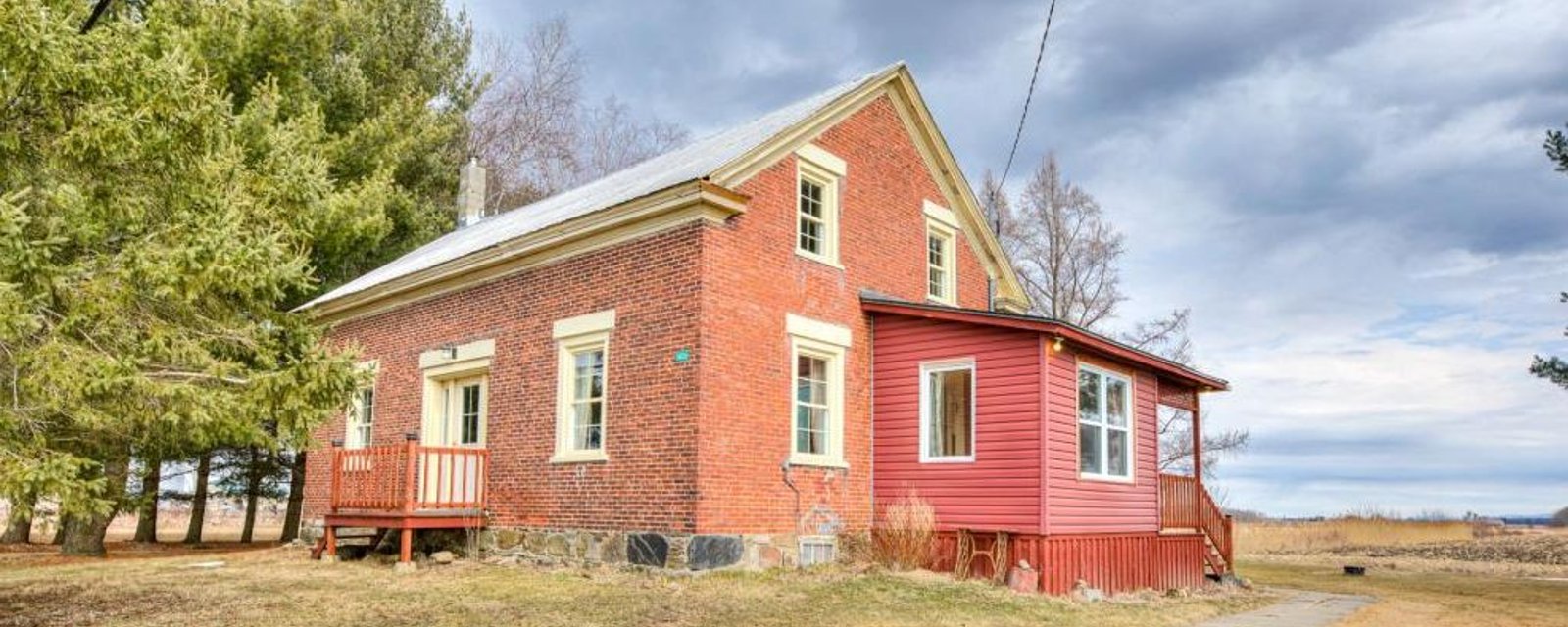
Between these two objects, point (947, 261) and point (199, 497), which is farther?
point (199, 497)

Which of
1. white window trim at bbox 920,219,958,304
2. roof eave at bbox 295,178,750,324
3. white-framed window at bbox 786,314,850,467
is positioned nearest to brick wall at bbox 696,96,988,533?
white-framed window at bbox 786,314,850,467

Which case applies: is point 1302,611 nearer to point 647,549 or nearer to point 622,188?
point 647,549

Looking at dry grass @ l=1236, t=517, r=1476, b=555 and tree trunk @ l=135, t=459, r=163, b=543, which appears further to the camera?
dry grass @ l=1236, t=517, r=1476, b=555

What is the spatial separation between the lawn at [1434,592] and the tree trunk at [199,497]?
2111 cm

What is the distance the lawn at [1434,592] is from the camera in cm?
1305

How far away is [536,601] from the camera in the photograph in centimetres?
1113

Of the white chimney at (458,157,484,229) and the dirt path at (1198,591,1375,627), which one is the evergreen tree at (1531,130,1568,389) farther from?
the white chimney at (458,157,484,229)

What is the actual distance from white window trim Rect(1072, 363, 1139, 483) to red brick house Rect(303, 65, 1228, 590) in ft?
0.14

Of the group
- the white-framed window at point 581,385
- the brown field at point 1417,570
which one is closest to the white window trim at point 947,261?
the white-framed window at point 581,385

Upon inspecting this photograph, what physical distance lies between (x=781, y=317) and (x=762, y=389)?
3.22ft

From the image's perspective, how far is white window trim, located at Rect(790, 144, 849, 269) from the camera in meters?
14.9

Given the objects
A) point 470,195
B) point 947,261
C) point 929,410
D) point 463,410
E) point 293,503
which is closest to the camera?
point 929,410

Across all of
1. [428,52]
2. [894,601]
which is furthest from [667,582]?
[428,52]

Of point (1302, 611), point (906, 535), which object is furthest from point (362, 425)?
point (1302, 611)
